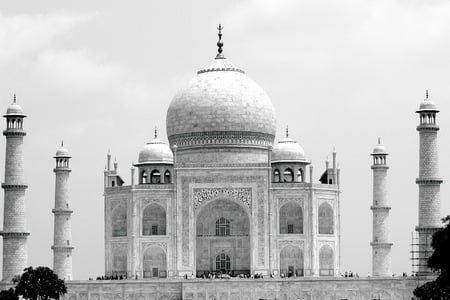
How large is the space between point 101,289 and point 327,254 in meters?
9.68

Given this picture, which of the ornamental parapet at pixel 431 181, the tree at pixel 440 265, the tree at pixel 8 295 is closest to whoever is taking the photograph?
the tree at pixel 440 265

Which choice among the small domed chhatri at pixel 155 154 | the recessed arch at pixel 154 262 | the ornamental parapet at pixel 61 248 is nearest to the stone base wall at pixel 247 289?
the recessed arch at pixel 154 262

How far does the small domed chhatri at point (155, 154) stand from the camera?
61062 millimetres

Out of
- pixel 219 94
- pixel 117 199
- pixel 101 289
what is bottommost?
pixel 101 289

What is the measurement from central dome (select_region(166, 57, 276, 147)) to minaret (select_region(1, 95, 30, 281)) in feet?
24.1

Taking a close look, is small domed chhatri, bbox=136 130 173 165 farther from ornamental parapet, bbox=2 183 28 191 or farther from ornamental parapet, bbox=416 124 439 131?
ornamental parapet, bbox=416 124 439 131

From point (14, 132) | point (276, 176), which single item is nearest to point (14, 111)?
point (14, 132)

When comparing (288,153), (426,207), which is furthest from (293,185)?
(426,207)

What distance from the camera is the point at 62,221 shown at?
61.4 m

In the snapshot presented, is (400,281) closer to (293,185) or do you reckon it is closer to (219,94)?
(293,185)

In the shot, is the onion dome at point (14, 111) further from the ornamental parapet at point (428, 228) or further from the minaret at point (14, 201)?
the ornamental parapet at point (428, 228)

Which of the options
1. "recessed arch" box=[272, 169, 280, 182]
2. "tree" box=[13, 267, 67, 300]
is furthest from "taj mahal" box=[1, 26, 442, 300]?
"tree" box=[13, 267, 67, 300]

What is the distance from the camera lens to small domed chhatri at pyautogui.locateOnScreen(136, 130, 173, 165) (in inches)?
2404

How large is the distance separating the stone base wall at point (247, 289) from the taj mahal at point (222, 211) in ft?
0.12
